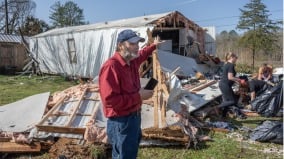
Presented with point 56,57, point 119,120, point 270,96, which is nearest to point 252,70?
point 56,57

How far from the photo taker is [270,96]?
8422 millimetres

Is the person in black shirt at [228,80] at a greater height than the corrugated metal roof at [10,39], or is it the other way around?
the corrugated metal roof at [10,39]

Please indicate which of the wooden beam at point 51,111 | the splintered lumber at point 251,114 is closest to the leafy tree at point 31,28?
the wooden beam at point 51,111

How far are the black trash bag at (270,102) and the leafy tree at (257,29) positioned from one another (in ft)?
51.2

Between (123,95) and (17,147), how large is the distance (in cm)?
333

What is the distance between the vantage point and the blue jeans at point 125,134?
11.4 ft

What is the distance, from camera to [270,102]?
8.46m

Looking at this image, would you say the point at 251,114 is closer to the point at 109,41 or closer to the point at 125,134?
the point at 125,134

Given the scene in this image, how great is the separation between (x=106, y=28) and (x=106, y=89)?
13713mm

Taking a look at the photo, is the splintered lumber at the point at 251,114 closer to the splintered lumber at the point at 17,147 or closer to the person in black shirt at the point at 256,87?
the person in black shirt at the point at 256,87

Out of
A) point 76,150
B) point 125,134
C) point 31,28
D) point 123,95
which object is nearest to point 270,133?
point 76,150

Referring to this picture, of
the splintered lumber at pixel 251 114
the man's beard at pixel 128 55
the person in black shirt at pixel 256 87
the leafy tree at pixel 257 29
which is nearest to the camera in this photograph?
the man's beard at pixel 128 55

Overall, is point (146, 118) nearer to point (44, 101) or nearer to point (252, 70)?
point (44, 101)

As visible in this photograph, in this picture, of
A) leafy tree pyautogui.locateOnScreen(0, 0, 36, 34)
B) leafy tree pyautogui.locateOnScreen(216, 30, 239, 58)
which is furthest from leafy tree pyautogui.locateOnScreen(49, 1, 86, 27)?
leafy tree pyautogui.locateOnScreen(216, 30, 239, 58)
